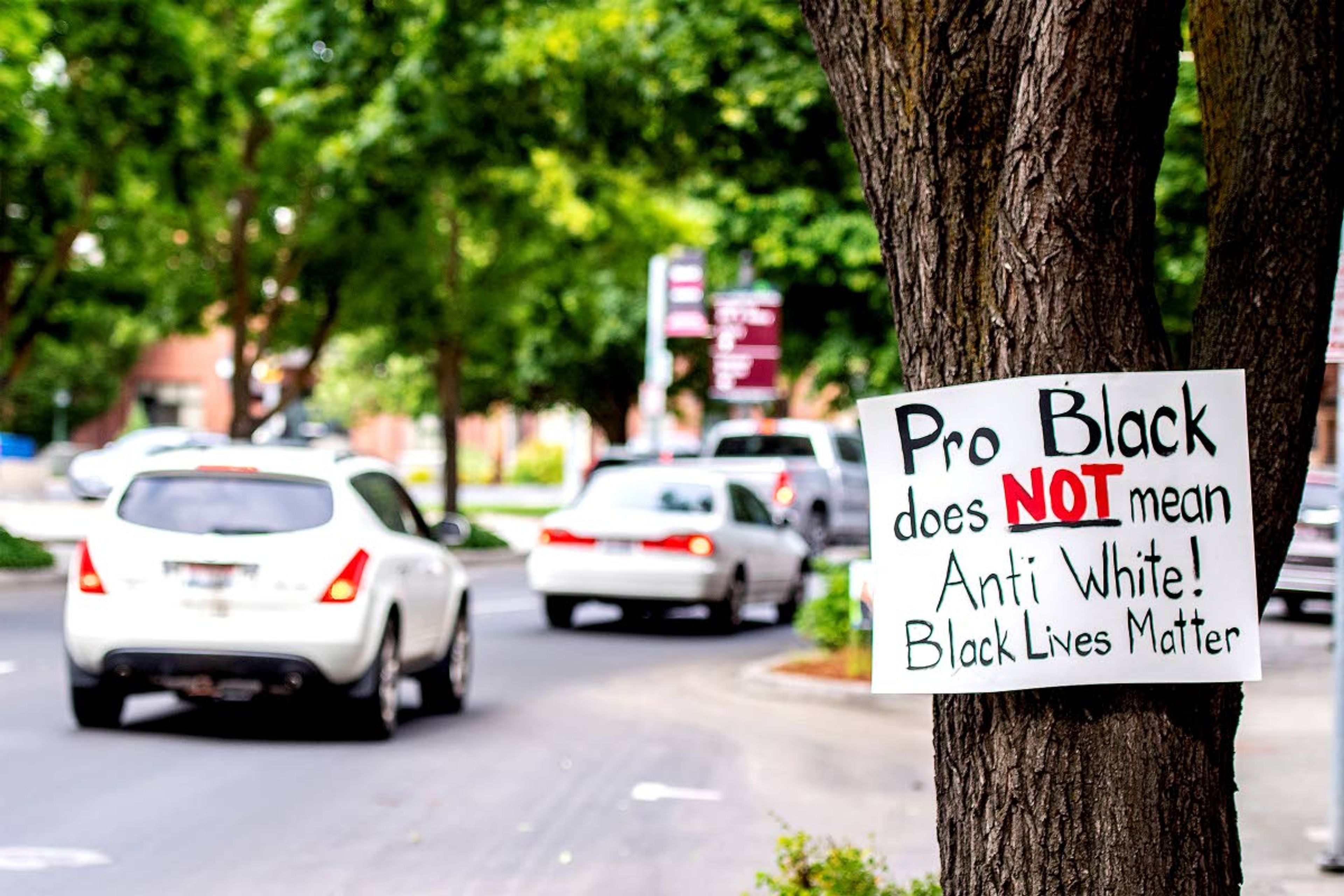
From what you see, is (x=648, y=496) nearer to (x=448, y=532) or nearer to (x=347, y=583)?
(x=448, y=532)

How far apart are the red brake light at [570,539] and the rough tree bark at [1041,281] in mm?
15020

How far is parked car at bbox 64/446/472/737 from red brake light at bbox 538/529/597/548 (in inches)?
302

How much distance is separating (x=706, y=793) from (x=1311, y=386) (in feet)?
19.8

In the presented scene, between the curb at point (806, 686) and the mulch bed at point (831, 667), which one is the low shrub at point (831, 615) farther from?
the curb at point (806, 686)

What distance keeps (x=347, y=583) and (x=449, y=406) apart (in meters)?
24.9

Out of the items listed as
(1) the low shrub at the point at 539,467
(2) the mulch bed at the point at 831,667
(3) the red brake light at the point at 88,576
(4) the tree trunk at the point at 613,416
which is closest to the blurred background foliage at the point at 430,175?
(2) the mulch bed at the point at 831,667

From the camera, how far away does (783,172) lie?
Answer: 1839 cm

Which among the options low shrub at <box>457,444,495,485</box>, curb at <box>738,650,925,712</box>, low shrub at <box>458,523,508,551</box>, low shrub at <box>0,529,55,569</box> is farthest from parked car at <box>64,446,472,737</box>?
low shrub at <box>457,444,495,485</box>

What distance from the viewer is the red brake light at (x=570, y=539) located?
19.5 meters

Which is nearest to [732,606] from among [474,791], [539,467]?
[474,791]

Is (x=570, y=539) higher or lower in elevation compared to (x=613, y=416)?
lower

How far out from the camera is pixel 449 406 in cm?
3606

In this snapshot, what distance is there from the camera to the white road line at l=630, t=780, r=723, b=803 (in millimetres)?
10133

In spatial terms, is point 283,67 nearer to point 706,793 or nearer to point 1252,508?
point 706,793
